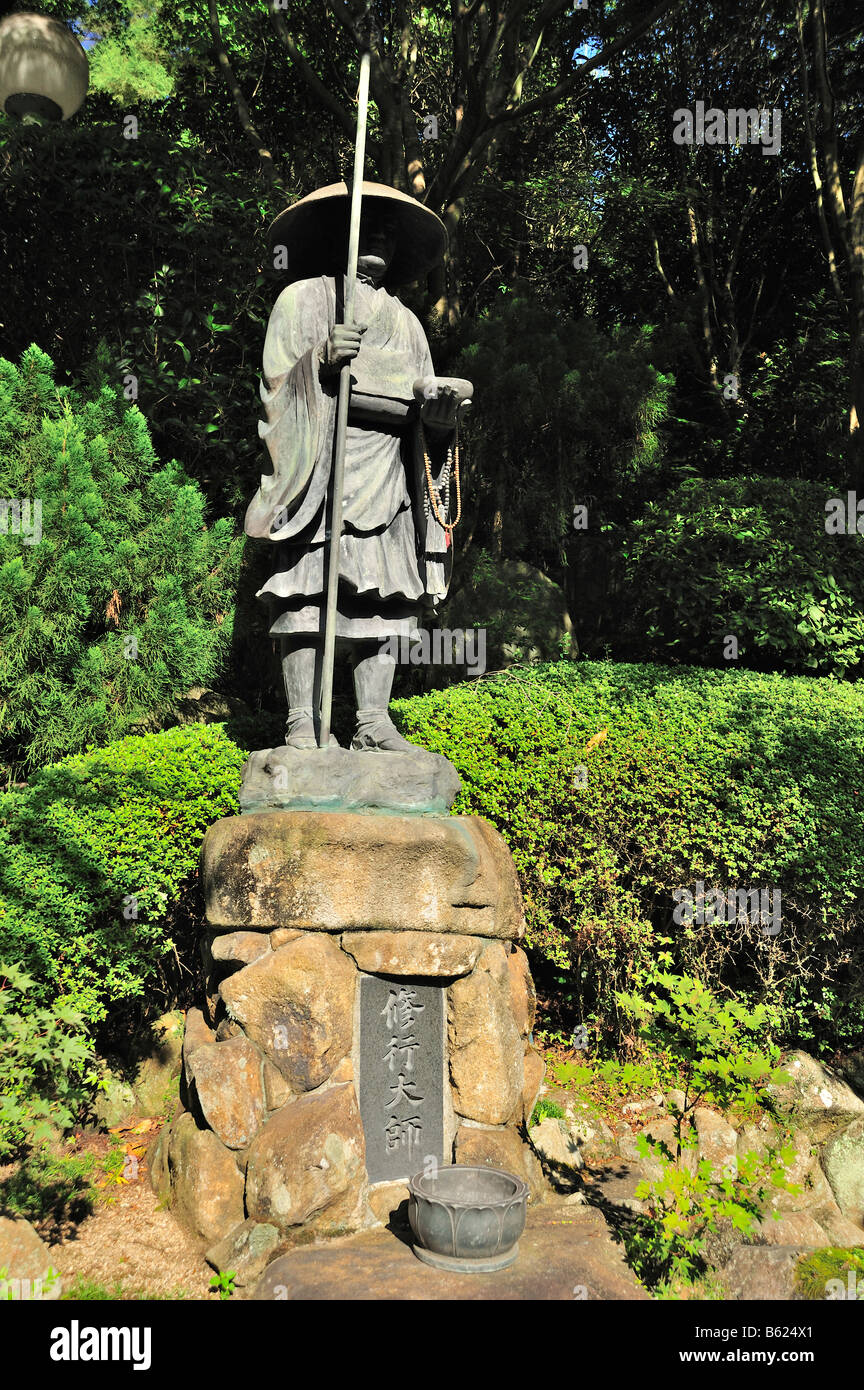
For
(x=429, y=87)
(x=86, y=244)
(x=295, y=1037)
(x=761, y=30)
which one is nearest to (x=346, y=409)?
(x=295, y=1037)

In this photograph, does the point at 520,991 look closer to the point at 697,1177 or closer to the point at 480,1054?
the point at 480,1054

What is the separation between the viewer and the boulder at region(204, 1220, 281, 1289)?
3.82 m

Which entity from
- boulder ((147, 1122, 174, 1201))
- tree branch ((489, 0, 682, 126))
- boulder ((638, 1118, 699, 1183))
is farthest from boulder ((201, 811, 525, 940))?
tree branch ((489, 0, 682, 126))

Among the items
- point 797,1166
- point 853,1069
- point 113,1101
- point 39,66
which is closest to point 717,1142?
point 797,1166

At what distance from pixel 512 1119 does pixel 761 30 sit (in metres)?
12.0

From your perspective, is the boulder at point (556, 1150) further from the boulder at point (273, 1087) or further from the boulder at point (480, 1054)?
the boulder at point (273, 1087)

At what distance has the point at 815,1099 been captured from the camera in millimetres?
5742

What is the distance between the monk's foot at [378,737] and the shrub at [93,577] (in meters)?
2.02

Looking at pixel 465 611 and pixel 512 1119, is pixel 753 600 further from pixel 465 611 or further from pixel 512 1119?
pixel 512 1119

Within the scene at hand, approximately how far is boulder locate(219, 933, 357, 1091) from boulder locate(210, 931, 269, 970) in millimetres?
53

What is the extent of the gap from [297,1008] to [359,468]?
8.70 ft

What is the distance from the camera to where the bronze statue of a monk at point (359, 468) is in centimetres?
506

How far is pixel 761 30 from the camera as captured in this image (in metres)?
11.4

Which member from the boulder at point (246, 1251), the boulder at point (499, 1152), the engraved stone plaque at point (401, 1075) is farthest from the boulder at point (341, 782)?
the boulder at point (246, 1251)
